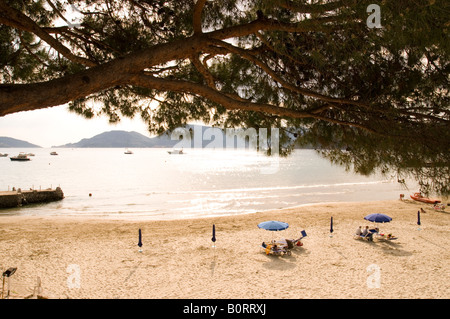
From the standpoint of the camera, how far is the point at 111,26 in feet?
15.7

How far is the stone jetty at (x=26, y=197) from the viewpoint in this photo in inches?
828

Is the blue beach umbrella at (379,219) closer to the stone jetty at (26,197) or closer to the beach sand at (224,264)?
the beach sand at (224,264)

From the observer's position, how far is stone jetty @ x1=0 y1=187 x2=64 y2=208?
69.0 feet

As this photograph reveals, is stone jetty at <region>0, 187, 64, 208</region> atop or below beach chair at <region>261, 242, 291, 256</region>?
below

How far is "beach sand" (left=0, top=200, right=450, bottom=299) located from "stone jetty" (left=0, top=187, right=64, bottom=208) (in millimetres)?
10780

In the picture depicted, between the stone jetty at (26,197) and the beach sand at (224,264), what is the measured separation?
424 inches

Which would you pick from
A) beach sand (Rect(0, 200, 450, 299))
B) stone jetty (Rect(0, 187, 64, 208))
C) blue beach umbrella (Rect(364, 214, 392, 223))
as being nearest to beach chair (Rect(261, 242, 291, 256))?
beach sand (Rect(0, 200, 450, 299))

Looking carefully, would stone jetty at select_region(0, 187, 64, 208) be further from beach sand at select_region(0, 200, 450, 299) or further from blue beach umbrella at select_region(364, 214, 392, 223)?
blue beach umbrella at select_region(364, 214, 392, 223)

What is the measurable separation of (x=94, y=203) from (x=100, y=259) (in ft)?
54.8

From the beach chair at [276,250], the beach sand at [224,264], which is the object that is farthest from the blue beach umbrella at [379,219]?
the beach chair at [276,250]

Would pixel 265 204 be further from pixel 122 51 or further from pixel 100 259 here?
pixel 122 51
